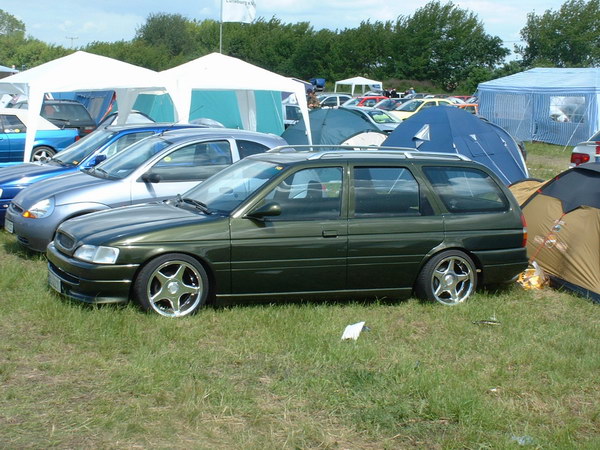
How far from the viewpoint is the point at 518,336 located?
250 inches

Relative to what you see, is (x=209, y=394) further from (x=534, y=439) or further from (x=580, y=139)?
(x=580, y=139)

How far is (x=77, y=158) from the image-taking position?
10.8 meters

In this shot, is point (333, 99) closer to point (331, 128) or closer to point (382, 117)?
point (382, 117)

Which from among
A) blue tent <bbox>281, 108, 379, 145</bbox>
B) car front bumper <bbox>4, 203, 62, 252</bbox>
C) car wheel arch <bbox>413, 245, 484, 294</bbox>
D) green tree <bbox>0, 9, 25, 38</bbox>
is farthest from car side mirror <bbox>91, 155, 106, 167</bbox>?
green tree <bbox>0, 9, 25, 38</bbox>

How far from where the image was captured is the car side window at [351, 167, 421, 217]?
702 cm

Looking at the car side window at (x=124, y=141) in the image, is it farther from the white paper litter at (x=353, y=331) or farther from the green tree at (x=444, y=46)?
the green tree at (x=444, y=46)

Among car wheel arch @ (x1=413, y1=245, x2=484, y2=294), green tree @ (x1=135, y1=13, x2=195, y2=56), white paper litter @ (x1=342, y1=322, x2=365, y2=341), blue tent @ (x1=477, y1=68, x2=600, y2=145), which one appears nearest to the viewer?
white paper litter @ (x1=342, y1=322, x2=365, y2=341)

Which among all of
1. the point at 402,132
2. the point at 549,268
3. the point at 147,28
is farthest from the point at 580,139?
the point at 147,28

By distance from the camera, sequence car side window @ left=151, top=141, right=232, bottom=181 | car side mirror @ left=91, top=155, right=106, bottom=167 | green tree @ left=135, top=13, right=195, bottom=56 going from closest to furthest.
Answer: car side window @ left=151, top=141, right=232, bottom=181 → car side mirror @ left=91, top=155, right=106, bottom=167 → green tree @ left=135, top=13, right=195, bottom=56

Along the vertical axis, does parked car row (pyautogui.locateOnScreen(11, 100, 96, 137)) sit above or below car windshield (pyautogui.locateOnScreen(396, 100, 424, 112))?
above

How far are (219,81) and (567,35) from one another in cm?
5445

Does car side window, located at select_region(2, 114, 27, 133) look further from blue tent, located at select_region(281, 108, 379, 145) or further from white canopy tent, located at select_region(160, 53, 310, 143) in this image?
blue tent, located at select_region(281, 108, 379, 145)

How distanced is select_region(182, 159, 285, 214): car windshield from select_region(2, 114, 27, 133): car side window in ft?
33.5

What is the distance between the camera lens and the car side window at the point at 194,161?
8930 millimetres
